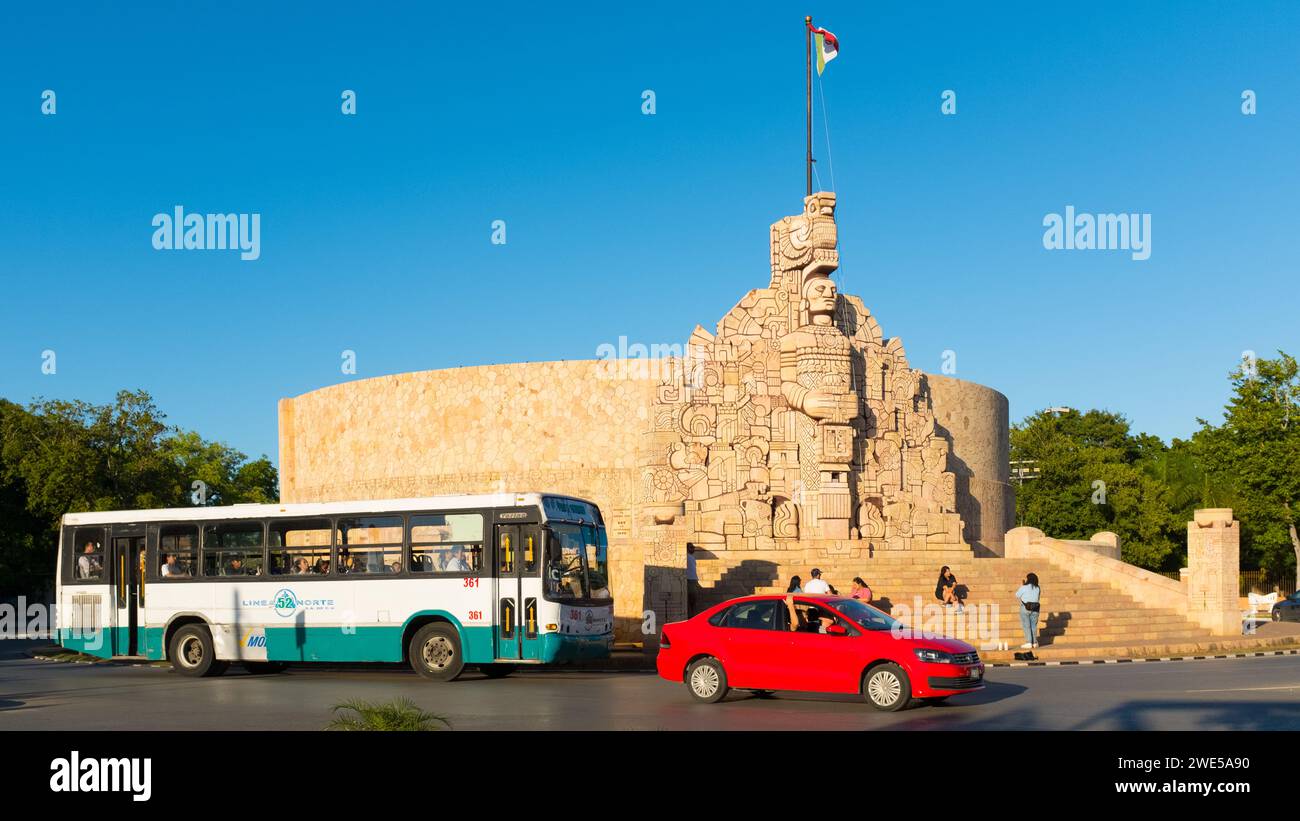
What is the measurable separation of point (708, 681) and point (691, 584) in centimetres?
959

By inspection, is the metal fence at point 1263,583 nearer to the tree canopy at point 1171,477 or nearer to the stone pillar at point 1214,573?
the tree canopy at point 1171,477

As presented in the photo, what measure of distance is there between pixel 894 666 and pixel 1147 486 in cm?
4964

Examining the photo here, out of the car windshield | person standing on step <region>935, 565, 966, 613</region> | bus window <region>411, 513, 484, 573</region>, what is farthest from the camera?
person standing on step <region>935, 565, 966, 613</region>

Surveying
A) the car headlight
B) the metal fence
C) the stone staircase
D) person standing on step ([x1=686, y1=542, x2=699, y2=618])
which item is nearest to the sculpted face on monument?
the stone staircase

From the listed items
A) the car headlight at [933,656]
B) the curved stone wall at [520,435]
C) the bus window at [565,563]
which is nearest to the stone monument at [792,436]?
the curved stone wall at [520,435]

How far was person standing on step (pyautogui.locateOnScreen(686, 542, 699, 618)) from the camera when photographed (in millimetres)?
24609

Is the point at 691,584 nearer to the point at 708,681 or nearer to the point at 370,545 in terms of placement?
the point at 370,545

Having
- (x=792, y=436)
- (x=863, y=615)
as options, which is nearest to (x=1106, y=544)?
(x=792, y=436)

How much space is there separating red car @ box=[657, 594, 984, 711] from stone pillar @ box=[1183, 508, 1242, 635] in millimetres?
14867

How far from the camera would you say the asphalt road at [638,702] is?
513 inches

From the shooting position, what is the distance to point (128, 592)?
69.5ft

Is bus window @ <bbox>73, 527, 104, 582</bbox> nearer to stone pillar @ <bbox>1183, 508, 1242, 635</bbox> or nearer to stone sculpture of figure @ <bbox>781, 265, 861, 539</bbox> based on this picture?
stone sculpture of figure @ <bbox>781, 265, 861, 539</bbox>
